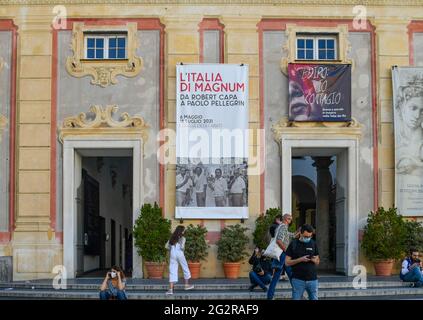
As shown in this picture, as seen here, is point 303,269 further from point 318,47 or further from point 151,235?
point 318,47

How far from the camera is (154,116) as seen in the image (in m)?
17.1

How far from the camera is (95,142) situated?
1695 centimetres

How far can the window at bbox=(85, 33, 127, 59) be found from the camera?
17.5m

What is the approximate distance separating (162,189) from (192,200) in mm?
805

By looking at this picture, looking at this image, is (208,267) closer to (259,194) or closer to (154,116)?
(259,194)

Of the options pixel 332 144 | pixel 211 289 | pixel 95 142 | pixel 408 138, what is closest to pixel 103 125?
pixel 95 142

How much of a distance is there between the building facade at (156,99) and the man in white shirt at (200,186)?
516 millimetres

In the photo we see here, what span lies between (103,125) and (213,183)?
124 inches

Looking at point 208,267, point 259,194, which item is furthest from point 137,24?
point 208,267

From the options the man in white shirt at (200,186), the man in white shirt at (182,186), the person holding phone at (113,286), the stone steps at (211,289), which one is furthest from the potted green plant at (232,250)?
the person holding phone at (113,286)

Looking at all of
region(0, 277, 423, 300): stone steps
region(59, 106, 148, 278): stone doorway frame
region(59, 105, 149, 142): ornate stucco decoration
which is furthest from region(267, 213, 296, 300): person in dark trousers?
region(59, 105, 149, 142): ornate stucco decoration
